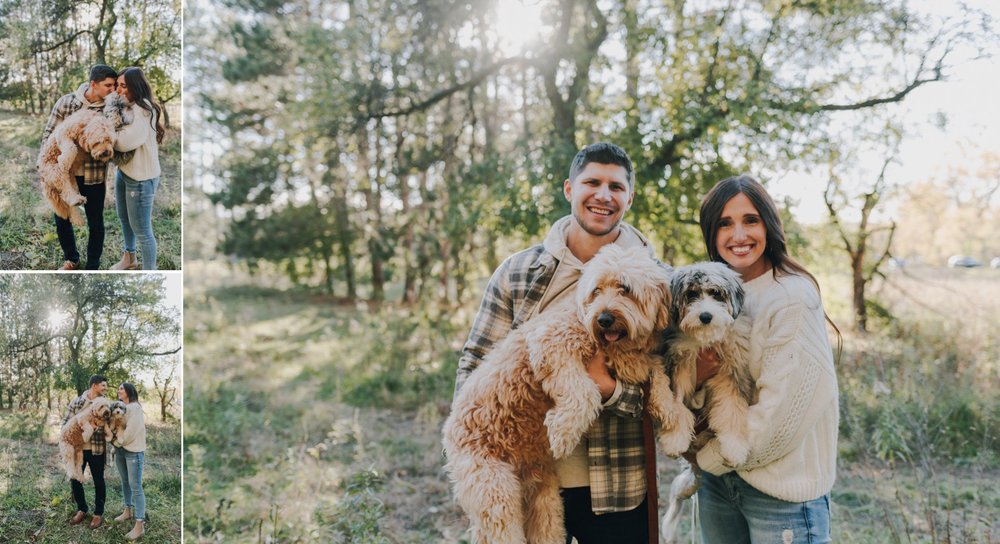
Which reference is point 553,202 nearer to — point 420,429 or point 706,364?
point 420,429

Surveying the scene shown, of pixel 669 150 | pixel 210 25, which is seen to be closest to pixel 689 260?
pixel 669 150

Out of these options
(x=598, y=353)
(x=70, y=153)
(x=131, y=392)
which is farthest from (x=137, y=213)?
(x=598, y=353)

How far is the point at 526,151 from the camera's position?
7281 millimetres

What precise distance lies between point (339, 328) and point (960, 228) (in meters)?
10.5

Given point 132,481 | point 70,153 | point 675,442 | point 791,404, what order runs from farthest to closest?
point 132,481
point 70,153
point 675,442
point 791,404

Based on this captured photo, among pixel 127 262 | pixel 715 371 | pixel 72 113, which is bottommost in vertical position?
pixel 715 371

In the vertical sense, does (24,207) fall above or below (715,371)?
above

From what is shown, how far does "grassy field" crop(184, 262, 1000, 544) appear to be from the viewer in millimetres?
4410

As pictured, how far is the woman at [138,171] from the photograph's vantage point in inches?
125

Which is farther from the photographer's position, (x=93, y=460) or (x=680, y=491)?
(x=93, y=460)

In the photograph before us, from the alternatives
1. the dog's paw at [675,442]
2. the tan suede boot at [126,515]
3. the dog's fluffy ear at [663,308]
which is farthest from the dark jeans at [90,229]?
the dog's paw at [675,442]

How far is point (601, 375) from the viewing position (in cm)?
234

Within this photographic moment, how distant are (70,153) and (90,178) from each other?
14 cm

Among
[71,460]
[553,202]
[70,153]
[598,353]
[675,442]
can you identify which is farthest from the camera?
[553,202]
